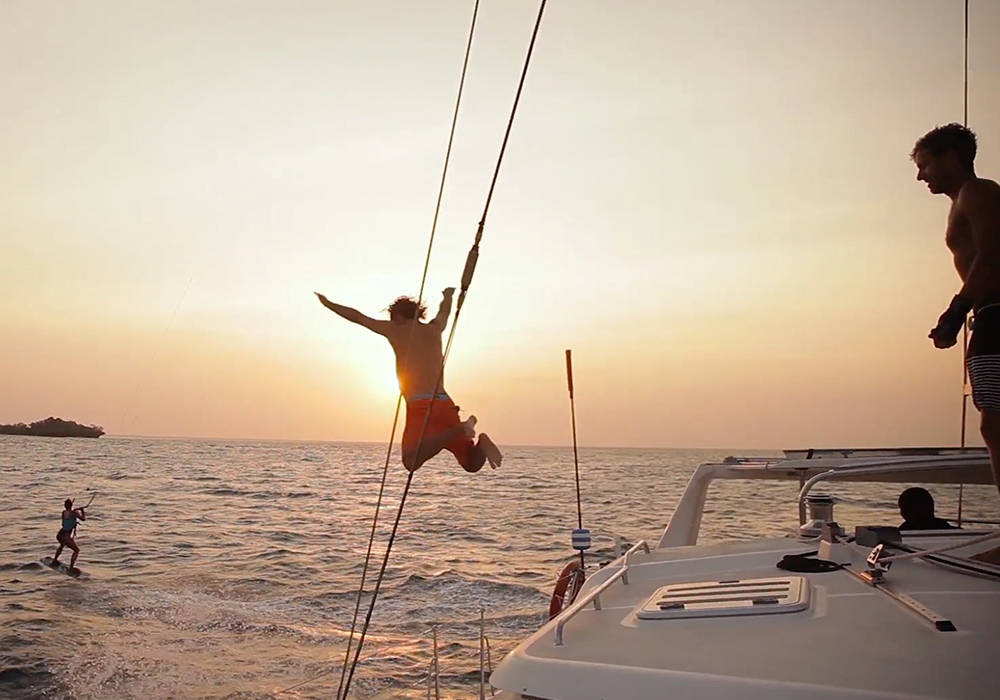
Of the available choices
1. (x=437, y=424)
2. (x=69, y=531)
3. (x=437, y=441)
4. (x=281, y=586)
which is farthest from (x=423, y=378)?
(x=69, y=531)

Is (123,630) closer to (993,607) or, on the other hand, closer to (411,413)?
(411,413)

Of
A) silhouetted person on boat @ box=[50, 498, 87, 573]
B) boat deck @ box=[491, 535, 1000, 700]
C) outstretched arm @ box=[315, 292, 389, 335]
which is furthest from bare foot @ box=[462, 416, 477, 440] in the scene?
silhouetted person on boat @ box=[50, 498, 87, 573]

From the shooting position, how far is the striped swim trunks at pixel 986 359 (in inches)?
148

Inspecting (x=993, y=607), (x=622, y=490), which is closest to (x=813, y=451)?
(x=993, y=607)

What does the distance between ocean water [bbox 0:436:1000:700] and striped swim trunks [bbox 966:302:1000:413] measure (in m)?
5.25

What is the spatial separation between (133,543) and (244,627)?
11.6m

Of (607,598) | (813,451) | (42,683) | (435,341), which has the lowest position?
(42,683)

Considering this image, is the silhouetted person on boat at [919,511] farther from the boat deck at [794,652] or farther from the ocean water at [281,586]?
the ocean water at [281,586]

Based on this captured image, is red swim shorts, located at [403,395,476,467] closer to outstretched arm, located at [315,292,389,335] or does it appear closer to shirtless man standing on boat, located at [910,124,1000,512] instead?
outstretched arm, located at [315,292,389,335]

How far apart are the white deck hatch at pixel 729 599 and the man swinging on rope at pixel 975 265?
1.12 meters

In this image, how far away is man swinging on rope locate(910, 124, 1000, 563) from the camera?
12.4ft

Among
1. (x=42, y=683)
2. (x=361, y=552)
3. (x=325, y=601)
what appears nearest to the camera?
(x=42, y=683)

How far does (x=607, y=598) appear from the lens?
406 centimetres

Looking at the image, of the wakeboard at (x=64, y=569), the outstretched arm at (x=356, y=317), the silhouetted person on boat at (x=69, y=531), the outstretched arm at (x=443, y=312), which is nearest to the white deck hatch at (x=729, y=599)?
the outstretched arm at (x=443, y=312)
